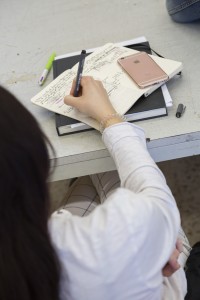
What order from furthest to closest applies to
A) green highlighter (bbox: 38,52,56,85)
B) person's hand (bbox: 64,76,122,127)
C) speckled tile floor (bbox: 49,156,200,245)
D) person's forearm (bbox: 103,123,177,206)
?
speckled tile floor (bbox: 49,156,200,245) < green highlighter (bbox: 38,52,56,85) < person's hand (bbox: 64,76,122,127) < person's forearm (bbox: 103,123,177,206)

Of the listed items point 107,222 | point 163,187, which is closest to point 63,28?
point 163,187

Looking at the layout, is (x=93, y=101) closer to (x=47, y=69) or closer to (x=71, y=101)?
(x=71, y=101)

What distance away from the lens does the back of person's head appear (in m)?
0.49

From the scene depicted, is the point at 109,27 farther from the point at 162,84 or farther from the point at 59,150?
the point at 59,150

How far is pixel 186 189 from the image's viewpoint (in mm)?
1558

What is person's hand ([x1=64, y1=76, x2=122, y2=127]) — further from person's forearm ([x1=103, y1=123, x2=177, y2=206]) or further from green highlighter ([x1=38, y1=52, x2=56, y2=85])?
green highlighter ([x1=38, y1=52, x2=56, y2=85])

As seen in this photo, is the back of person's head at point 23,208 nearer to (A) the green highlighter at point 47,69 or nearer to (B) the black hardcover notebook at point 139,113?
(B) the black hardcover notebook at point 139,113

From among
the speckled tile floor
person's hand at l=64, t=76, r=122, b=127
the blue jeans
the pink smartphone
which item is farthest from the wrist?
the speckled tile floor

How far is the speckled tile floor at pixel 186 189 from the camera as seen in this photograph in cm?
144

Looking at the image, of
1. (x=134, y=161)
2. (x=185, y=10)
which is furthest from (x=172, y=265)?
(x=185, y=10)

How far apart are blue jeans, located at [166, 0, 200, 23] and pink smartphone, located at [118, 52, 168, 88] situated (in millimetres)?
204

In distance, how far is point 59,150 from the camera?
0.83 m

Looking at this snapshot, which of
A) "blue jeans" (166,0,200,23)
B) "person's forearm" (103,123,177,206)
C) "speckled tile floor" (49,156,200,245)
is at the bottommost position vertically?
"speckled tile floor" (49,156,200,245)

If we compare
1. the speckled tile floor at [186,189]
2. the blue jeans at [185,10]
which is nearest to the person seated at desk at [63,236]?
the blue jeans at [185,10]
